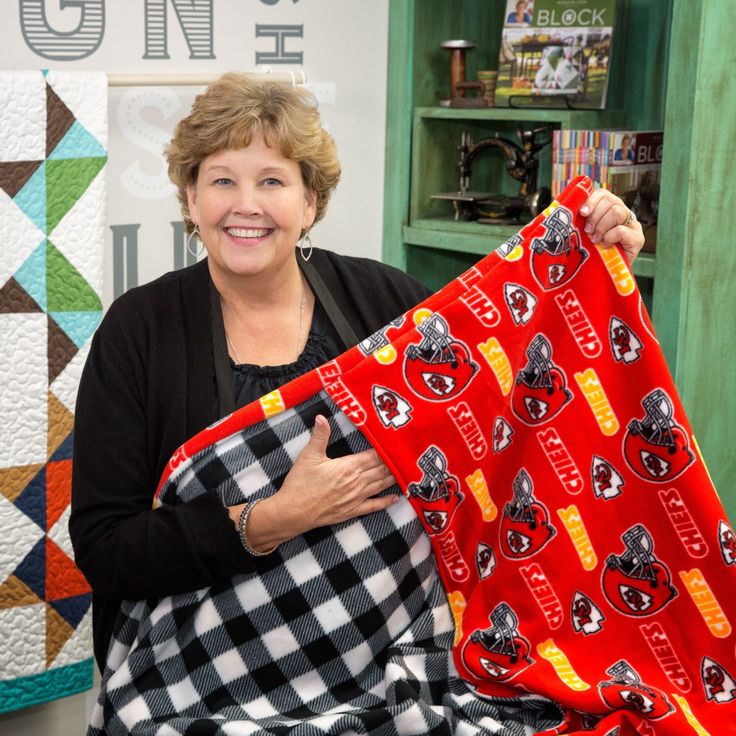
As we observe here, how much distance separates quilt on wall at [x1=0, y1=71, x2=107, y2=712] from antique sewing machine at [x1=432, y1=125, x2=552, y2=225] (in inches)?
39.0

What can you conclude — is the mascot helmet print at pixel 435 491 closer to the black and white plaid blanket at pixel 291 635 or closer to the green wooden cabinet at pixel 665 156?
the black and white plaid blanket at pixel 291 635

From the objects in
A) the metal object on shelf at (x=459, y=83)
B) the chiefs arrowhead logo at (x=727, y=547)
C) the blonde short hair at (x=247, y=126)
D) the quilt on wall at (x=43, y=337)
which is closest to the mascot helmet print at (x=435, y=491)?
the chiefs arrowhead logo at (x=727, y=547)

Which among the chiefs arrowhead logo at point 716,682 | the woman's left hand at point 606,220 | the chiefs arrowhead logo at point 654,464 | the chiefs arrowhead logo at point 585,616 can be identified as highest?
the woman's left hand at point 606,220

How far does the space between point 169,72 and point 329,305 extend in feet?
2.32

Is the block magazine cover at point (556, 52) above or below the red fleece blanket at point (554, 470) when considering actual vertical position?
above

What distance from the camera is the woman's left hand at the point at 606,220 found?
1.57 metres

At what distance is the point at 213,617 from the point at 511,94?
5.13 feet

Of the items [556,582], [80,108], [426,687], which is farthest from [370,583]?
[80,108]

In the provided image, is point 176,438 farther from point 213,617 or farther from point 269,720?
point 269,720

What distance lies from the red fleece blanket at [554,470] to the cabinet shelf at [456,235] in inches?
39.5

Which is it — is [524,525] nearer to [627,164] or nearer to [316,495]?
[316,495]

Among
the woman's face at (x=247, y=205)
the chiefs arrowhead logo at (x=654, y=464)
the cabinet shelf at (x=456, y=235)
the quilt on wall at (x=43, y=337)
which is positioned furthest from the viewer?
the cabinet shelf at (x=456, y=235)

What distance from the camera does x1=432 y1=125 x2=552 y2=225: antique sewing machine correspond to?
263 centimetres

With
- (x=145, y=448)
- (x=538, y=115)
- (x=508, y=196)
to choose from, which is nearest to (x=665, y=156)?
(x=538, y=115)
